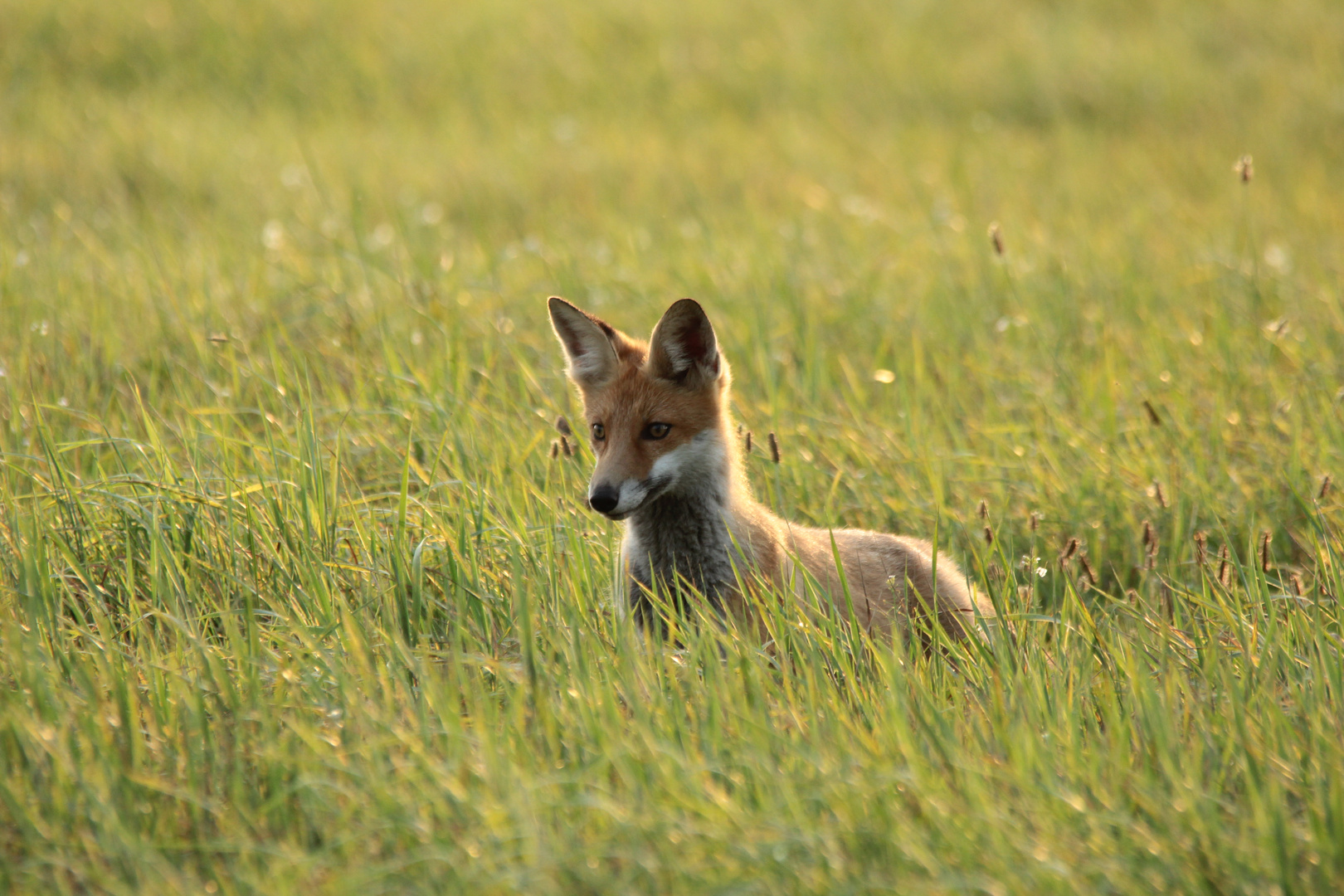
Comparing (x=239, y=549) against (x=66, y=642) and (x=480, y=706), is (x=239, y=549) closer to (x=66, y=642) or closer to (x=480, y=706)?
(x=66, y=642)

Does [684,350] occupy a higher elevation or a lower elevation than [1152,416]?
higher

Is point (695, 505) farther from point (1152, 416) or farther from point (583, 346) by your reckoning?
point (1152, 416)

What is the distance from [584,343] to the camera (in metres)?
4.52

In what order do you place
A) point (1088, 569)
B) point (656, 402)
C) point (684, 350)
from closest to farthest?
point (1088, 569), point (656, 402), point (684, 350)

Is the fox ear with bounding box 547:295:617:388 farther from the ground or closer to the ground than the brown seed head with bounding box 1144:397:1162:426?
farther from the ground

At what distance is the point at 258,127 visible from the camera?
11.8 m

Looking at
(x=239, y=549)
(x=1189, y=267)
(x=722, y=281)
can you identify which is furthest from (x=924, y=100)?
(x=239, y=549)

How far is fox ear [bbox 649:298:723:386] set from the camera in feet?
13.7

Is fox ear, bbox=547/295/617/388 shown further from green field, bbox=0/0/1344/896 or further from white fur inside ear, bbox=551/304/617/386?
green field, bbox=0/0/1344/896

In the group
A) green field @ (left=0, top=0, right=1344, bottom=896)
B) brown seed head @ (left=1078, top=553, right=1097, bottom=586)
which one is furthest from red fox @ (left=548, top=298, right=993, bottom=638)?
A: brown seed head @ (left=1078, top=553, right=1097, bottom=586)

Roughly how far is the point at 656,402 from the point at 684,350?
26 cm

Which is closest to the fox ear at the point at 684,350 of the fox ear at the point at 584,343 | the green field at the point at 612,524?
the fox ear at the point at 584,343

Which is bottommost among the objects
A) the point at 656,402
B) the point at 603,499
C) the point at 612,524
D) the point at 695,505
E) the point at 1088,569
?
the point at 1088,569

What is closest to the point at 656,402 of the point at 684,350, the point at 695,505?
A: the point at 684,350
